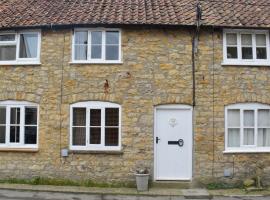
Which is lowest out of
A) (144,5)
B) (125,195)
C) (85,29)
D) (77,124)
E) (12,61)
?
(125,195)

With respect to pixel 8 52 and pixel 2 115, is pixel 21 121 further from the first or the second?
pixel 8 52

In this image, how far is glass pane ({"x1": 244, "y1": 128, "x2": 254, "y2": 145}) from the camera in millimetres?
14422

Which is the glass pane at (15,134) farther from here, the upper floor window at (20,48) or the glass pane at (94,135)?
the glass pane at (94,135)

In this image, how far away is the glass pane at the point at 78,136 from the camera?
1433 cm

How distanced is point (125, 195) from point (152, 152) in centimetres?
186

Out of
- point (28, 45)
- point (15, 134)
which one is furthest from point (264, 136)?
point (28, 45)

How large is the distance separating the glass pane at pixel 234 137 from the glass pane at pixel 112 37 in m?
5.01

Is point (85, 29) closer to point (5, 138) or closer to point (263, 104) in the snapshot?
point (5, 138)

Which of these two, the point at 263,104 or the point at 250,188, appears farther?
the point at 263,104

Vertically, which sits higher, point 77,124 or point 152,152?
point 77,124

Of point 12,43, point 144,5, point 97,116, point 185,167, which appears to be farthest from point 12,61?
point 185,167

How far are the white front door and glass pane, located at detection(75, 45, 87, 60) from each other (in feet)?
10.4

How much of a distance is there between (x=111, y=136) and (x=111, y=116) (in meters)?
0.68

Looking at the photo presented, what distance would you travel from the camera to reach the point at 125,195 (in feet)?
42.5
